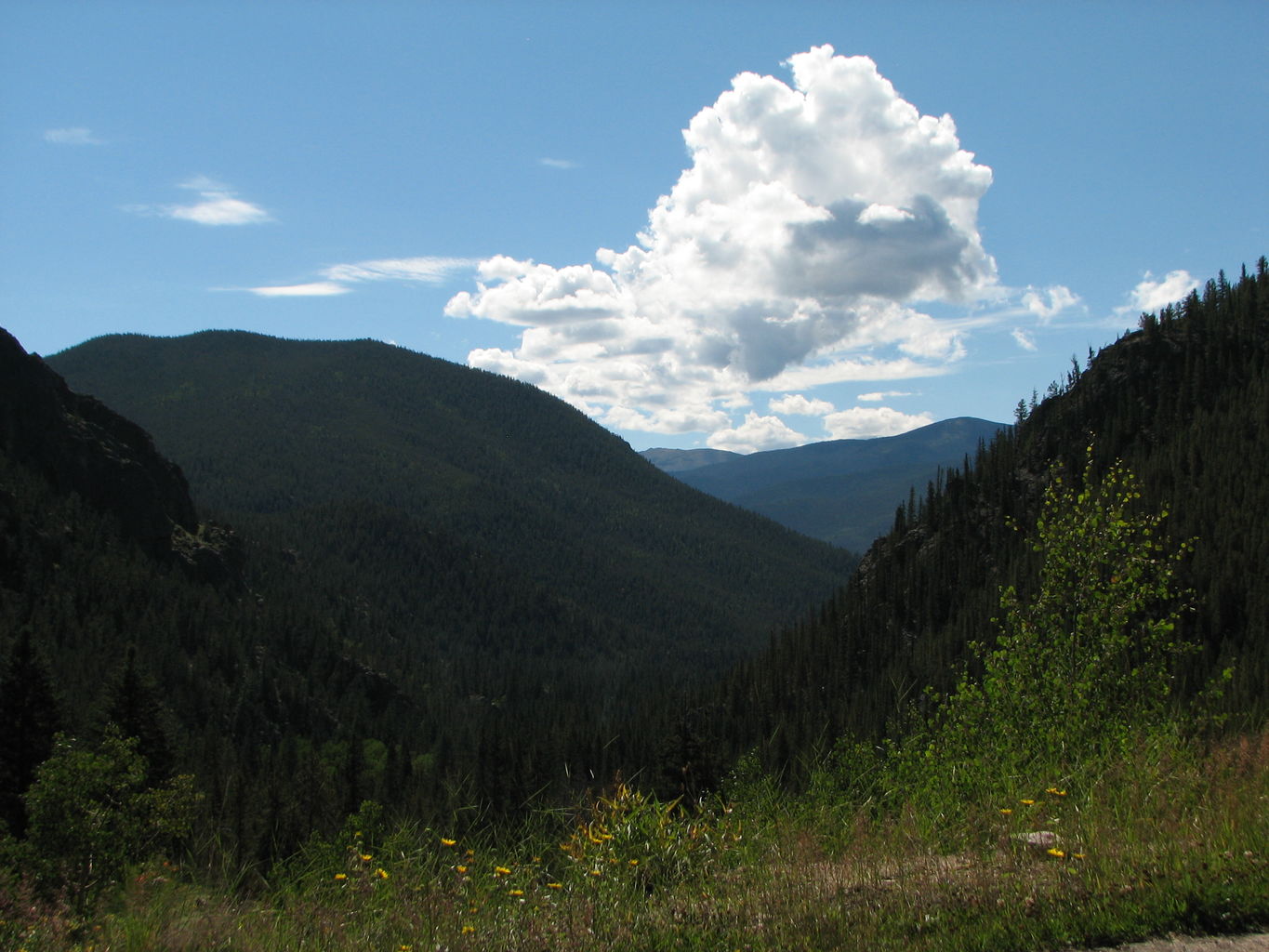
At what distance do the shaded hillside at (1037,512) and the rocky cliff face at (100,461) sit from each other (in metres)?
121

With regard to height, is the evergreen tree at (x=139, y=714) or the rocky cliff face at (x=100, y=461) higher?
the rocky cliff face at (x=100, y=461)

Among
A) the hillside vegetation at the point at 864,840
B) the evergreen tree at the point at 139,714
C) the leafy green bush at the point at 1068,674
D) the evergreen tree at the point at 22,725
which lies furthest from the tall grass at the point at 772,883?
the evergreen tree at the point at 139,714

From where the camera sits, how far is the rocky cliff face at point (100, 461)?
154375 mm

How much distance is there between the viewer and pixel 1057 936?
6.89 metres

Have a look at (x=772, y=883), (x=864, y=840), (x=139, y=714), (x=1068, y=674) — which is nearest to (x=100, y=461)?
(x=139, y=714)

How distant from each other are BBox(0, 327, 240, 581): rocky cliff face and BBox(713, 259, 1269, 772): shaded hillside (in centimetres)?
12076

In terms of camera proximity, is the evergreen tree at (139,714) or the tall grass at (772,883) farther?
the evergreen tree at (139,714)

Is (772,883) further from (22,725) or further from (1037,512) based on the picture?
(1037,512)

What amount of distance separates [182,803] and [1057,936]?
3812 centimetres

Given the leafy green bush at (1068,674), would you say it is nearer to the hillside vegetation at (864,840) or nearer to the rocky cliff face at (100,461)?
the hillside vegetation at (864,840)

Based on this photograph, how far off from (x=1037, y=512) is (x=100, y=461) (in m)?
171

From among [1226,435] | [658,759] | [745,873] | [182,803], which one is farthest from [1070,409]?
[745,873]

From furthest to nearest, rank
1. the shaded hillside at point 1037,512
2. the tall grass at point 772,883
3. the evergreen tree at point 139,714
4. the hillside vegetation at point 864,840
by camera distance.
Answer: the shaded hillside at point 1037,512
the evergreen tree at point 139,714
the hillside vegetation at point 864,840
the tall grass at point 772,883

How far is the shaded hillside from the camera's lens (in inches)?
3920
